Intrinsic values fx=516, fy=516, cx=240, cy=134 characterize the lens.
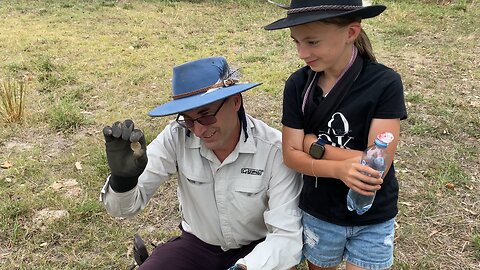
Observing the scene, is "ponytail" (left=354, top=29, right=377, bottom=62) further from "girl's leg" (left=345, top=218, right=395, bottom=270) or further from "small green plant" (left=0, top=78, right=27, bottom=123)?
"small green plant" (left=0, top=78, right=27, bottom=123)

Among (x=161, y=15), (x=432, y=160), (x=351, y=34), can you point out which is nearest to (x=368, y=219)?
(x=351, y=34)

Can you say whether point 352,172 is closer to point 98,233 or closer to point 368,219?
point 368,219

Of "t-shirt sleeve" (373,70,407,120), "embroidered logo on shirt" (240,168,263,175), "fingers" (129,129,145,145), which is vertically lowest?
"embroidered logo on shirt" (240,168,263,175)

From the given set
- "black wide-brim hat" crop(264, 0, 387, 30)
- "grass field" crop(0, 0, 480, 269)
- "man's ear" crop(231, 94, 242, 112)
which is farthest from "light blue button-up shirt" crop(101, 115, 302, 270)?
"grass field" crop(0, 0, 480, 269)

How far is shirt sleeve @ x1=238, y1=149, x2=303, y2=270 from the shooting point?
213 centimetres

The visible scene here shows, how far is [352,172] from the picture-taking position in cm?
188

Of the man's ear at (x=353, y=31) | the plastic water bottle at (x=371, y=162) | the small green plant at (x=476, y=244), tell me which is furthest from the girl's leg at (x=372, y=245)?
the small green plant at (x=476, y=244)

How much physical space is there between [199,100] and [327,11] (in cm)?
59

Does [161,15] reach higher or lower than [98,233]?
lower

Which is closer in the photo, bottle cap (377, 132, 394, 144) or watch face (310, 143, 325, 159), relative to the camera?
bottle cap (377, 132, 394, 144)

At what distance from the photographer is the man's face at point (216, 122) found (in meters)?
2.11

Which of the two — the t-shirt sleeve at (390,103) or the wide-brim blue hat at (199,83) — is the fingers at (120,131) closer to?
the wide-brim blue hat at (199,83)

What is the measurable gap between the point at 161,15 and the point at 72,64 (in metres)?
4.07

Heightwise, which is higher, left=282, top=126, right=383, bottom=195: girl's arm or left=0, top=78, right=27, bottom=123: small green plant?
left=282, top=126, right=383, bottom=195: girl's arm
